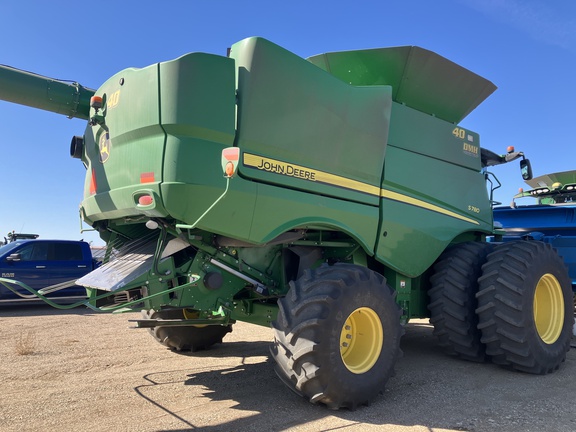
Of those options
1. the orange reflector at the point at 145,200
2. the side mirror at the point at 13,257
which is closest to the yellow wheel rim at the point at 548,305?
the orange reflector at the point at 145,200

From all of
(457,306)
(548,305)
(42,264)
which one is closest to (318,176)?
(457,306)

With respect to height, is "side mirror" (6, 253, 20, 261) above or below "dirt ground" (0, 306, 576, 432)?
above

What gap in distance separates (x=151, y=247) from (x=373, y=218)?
2.21 meters

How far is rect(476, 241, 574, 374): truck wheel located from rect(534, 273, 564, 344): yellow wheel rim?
6 cm

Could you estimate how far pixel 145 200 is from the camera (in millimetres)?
3811

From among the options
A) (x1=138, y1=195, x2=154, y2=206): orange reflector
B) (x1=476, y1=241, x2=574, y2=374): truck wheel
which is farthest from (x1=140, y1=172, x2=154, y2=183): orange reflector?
(x1=476, y1=241, x2=574, y2=374): truck wheel

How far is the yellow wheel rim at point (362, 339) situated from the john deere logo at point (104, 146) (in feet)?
9.03

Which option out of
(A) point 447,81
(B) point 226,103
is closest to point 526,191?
(A) point 447,81

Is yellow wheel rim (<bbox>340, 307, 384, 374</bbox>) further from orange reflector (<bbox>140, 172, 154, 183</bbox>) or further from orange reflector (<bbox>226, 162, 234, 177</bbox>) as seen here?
orange reflector (<bbox>140, 172, 154, 183</bbox>)

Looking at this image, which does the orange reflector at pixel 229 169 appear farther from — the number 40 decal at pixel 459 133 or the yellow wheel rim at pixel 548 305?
the yellow wheel rim at pixel 548 305

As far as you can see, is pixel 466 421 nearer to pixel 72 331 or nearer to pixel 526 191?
pixel 72 331

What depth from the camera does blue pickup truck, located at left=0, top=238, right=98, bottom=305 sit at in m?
11.6

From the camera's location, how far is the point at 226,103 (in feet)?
12.3

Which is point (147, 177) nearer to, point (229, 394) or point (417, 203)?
point (229, 394)
